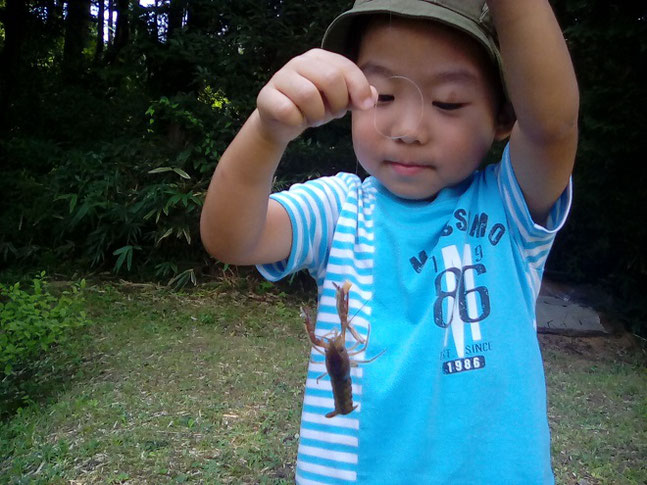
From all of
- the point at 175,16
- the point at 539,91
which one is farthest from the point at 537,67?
the point at 175,16

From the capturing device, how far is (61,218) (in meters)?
5.14

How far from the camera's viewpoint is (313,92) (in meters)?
0.89

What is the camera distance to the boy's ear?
1.23 meters

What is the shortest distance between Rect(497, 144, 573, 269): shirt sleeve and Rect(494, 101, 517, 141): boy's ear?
91mm

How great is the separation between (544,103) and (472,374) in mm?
482

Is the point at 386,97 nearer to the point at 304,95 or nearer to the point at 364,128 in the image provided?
the point at 364,128

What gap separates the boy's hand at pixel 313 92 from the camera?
0.90 meters

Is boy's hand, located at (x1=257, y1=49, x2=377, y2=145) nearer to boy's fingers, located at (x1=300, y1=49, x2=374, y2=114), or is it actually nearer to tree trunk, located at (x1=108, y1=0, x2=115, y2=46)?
boy's fingers, located at (x1=300, y1=49, x2=374, y2=114)

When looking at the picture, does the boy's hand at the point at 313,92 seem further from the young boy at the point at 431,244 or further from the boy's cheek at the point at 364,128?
the boy's cheek at the point at 364,128

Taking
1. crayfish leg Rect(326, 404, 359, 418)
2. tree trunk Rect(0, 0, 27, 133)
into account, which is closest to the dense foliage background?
tree trunk Rect(0, 0, 27, 133)

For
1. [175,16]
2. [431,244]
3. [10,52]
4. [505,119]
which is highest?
[175,16]

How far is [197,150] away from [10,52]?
2.68 metres

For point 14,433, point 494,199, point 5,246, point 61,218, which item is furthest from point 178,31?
point 494,199

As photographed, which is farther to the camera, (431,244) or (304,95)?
(431,244)
